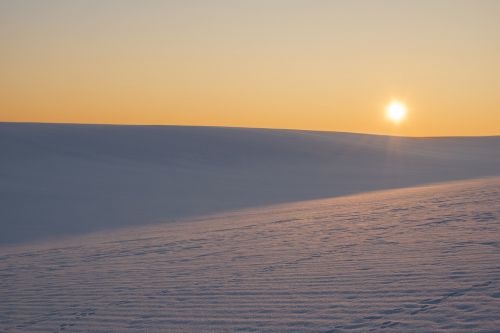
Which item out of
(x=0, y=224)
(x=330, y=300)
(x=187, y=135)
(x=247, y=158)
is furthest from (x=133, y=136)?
(x=330, y=300)

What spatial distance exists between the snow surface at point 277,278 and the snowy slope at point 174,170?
16.5ft

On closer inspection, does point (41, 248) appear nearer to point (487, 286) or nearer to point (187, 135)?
point (487, 286)

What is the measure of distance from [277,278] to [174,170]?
20.5 meters

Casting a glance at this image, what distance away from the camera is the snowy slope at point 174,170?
17.5 meters

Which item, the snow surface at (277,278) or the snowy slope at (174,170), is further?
the snowy slope at (174,170)

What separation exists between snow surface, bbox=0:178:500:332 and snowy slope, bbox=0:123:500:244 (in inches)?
198

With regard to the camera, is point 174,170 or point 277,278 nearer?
point 277,278

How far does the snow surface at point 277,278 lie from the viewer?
5.20m

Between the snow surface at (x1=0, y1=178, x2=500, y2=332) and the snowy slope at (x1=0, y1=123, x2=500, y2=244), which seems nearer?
the snow surface at (x1=0, y1=178, x2=500, y2=332)

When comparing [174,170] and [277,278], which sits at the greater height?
[174,170]

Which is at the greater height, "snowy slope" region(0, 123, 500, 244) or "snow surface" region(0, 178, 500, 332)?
"snowy slope" region(0, 123, 500, 244)

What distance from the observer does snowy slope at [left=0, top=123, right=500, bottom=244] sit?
1750cm

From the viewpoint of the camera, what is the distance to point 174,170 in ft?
88.8

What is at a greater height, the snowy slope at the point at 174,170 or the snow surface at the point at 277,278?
the snowy slope at the point at 174,170
